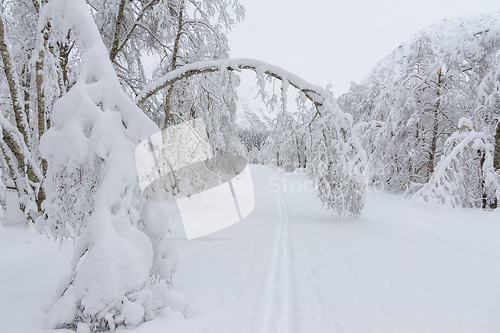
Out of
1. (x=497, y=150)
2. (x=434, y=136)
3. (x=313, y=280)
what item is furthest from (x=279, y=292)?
(x=434, y=136)

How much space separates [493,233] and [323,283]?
19.6ft

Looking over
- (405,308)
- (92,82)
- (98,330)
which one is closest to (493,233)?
(405,308)

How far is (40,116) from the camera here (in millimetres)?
5141

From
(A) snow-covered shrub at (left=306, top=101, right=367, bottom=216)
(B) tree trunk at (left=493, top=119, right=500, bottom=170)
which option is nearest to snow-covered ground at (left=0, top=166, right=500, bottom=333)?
(A) snow-covered shrub at (left=306, top=101, right=367, bottom=216)

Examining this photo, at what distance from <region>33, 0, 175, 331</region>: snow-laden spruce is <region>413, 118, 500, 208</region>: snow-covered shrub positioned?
1080 cm

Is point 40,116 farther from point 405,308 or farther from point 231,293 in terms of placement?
point 405,308

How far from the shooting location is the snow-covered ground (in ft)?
9.30

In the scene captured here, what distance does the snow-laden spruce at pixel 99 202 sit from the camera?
2.30m

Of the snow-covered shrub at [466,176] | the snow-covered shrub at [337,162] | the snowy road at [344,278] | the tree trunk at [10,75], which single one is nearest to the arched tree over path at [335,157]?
the snow-covered shrub at [337,162]

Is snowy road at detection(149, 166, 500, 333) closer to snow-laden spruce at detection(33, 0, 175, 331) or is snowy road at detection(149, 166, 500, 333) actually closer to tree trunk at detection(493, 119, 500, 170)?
snow-laden spruce at detection(33, 0, 175, 331)

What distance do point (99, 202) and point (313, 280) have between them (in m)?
3.31

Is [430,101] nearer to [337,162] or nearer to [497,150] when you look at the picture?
[497,150]

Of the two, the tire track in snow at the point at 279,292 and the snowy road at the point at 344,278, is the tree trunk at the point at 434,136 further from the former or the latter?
the tire track in snow at the point at 279,292

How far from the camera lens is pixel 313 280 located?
155 inches
